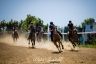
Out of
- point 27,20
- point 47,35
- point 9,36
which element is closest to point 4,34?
point 9,36

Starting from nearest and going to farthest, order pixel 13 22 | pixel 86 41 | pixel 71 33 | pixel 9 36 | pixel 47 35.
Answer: pixel 71 33 → pixel 86 41 → pixel 47 35 → pixel 9 36 → pixel 13 22

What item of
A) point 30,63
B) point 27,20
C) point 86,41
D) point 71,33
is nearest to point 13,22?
point 27,20

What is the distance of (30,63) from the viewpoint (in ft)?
36.2

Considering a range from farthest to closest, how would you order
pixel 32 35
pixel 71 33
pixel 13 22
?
1. pixel 13 22
2. pixel 32 35
3. pixel 71 33

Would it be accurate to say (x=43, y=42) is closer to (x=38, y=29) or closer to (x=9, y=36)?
(x=38, y=29)

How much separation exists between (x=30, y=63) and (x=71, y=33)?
7565 mm

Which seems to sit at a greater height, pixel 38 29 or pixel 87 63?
pixel 38 29

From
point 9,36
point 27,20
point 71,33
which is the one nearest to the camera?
point 71,33

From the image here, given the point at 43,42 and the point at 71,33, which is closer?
the point at 71,33

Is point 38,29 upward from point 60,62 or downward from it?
upward

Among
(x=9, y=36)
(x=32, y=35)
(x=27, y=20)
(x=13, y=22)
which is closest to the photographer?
(x=32, y=35)

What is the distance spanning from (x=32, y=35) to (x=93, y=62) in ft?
31.7

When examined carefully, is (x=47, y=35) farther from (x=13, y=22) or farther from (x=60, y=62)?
(x=13, y=22)

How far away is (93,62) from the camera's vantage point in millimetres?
11242
